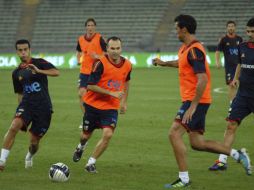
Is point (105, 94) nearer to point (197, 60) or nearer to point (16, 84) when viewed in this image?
point (16, 84)

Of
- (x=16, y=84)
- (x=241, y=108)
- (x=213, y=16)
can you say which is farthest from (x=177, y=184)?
(x=213, y=16)

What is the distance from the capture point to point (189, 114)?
9.45 meters

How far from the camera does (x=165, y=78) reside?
111 feet

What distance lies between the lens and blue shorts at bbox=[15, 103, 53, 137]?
11211mm

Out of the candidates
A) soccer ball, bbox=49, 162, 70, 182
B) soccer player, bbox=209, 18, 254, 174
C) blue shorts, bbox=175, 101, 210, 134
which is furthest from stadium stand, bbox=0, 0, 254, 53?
blue shorts, bbox=175, 101, 210, 134

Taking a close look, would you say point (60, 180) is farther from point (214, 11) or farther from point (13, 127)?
point (214, 11)

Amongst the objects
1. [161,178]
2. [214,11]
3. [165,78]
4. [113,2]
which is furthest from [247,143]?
[113,2]

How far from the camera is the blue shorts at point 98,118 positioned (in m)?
11.2

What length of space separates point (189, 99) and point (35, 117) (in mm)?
2937

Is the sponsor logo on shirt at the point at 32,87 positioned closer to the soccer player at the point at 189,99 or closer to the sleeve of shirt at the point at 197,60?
the soccer player at the point at 189,99

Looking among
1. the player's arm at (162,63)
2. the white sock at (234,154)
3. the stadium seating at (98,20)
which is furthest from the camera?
the stadium seating at (98,20)

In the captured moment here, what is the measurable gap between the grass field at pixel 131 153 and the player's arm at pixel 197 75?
3.72 feet

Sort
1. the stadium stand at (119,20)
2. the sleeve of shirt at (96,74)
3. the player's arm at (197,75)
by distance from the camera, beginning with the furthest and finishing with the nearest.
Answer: the stadium stand at (119,20) → the sleeve of shirt at (96,74) → the player's arm at (197,75)

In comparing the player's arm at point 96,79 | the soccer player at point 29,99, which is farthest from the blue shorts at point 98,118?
the soccer player at point 29,99
